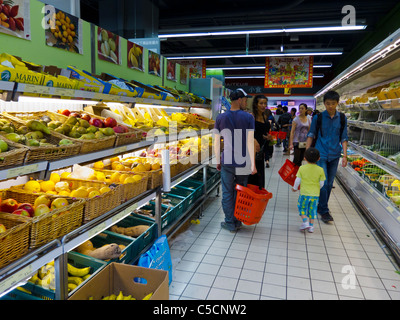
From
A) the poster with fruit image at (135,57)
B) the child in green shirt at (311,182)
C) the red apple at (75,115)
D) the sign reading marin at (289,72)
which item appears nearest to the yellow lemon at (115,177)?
the red apple at (75,115)

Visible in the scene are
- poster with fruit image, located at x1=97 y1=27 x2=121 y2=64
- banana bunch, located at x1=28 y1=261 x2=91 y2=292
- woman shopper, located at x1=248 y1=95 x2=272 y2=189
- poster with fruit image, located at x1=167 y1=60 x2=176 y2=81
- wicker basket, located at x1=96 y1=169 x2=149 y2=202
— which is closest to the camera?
banana bunch, located at x1=28 y1=261 x2=91 y2=292

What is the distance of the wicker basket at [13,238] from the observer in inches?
66.0

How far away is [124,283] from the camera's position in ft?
7.80

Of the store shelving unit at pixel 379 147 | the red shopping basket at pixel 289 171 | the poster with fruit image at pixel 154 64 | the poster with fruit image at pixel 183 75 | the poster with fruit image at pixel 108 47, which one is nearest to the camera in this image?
the poster with fruit image at pixel 108 47

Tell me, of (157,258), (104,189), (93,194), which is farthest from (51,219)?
(157,258)

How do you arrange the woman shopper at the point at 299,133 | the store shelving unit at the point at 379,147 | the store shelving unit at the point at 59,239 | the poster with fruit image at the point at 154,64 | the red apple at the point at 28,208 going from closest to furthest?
the store shelving unit at the point at 59,239, the red apple at the point at 28,208, the store shelving unit at the point at 379,147, the poster with fruit image at the point at 154,64, the woman shopper at the point at 299,133

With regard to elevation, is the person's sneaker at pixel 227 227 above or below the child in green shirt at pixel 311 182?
below

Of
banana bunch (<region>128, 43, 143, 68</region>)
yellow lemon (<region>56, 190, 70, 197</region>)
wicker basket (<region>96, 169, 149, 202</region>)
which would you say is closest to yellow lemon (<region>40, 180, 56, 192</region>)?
yellow lemon (<region>56, 190, 70, 197</region>)

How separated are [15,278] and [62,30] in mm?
2391

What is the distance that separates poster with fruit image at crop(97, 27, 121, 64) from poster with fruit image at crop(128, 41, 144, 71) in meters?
0.30

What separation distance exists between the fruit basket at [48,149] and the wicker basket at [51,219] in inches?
13.2

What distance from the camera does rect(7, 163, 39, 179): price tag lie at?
1845mm

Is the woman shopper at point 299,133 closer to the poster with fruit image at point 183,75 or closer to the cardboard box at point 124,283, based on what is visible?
the poster with fruit image at point 183,75

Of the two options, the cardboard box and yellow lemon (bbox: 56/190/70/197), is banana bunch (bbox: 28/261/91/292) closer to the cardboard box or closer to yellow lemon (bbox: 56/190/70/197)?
the cardboard box
